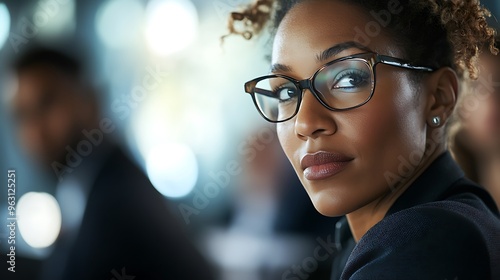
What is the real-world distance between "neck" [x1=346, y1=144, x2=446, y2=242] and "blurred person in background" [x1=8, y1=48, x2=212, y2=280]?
2.57ft

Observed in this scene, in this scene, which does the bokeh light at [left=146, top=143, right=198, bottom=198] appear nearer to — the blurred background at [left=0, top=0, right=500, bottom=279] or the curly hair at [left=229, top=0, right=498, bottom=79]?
the blurred background at [left=0, top=0, right=500, bottom=279]

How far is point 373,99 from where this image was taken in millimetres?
1192

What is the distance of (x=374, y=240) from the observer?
0.95 metres

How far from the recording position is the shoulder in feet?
2.80

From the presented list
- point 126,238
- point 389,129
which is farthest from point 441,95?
point 126,238

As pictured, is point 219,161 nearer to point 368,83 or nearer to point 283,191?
point 283,191

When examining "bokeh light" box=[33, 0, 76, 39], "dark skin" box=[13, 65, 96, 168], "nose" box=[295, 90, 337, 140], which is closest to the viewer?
"nose" box=[295, 90, 337, 140]

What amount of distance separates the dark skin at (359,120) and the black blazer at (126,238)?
0.77 m

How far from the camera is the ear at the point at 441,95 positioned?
1291mm

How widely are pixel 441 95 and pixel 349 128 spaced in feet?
0.87

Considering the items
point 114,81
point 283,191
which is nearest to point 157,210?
point 283,191

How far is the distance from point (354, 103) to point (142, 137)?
3734mm

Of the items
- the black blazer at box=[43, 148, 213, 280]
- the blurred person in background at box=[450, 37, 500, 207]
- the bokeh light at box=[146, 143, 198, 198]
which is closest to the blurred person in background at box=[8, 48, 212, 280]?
the black blazer at box=[43, 148, 213, 280]

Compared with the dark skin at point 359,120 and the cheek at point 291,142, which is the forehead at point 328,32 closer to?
the dark skin at point 359,120
